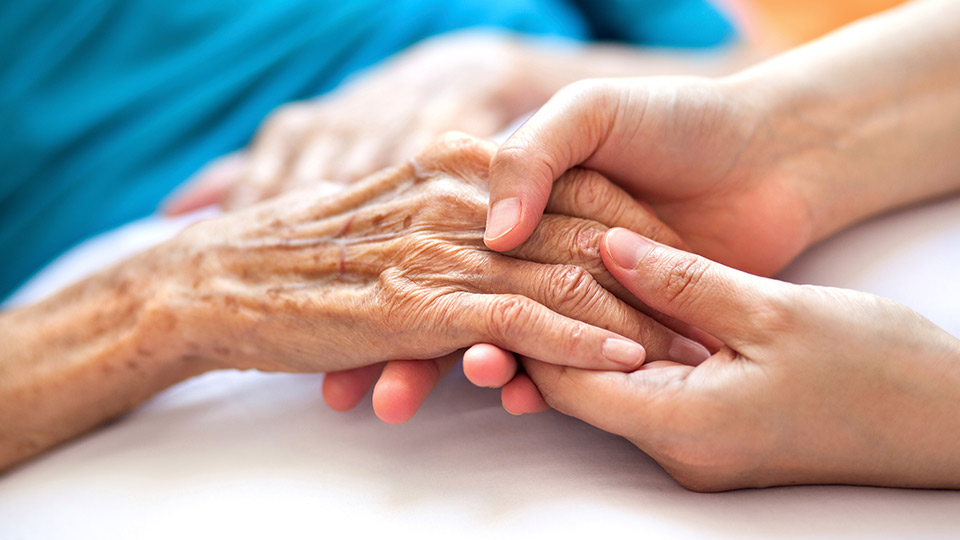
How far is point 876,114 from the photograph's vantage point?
3.25 ft

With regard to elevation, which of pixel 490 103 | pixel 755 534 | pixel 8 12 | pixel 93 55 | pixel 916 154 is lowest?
pixel 755 534

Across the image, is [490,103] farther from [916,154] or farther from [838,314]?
[838,314]

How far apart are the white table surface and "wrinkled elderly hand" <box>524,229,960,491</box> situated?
0.04 m

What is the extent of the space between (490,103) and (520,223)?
81cm

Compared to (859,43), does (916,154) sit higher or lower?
lower

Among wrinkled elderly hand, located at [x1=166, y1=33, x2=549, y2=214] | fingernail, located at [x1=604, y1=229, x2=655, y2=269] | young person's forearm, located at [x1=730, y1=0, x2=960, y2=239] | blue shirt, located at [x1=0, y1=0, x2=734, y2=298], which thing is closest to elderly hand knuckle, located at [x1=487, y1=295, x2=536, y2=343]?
fingernail, located at [x1=604, y1=229, x2=655, y2=269]

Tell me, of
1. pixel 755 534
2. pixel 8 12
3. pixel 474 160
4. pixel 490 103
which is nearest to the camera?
pixel 755 534

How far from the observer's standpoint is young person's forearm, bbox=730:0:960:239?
3.20 feet

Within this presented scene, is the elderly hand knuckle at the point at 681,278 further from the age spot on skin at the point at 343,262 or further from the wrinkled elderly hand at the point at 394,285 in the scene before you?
the age spot on skin at the point at 343,262

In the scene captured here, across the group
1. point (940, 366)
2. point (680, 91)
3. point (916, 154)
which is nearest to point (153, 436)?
point (680, 91)

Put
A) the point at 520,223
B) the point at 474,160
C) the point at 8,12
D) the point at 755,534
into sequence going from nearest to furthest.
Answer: the point at 755,534, the point at 520,223, the point at 474,160, the point at 8,12

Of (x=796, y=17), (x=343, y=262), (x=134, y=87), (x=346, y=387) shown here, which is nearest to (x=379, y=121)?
(x=134, y=87)

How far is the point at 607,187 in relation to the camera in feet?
2.91

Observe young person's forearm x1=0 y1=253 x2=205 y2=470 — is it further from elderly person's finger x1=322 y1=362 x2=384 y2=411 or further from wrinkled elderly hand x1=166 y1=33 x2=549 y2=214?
wrinkled elderly hand x1=166 y1=33 x2=549 y2=214
